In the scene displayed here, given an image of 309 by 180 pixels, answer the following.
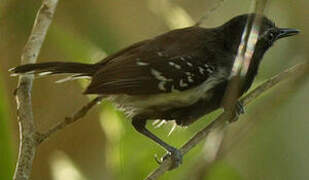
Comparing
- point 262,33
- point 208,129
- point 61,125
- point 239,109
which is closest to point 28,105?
point 61,125

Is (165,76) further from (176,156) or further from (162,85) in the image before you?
(176,156)

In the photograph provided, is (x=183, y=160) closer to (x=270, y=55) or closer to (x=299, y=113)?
(x=270, y=55)

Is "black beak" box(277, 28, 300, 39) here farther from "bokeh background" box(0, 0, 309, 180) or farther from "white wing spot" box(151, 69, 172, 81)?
"white wing spot" box(151, 69, 172, 81)

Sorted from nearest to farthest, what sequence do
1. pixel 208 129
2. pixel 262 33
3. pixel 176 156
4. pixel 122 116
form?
pixel 208 129 → pixel 122 116 → pixel 176 156 → pixel 262 33

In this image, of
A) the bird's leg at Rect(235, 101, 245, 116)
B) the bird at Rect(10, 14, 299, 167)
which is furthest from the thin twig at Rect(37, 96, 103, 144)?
the bird's leg at Rect(235, 101, 245, 116)

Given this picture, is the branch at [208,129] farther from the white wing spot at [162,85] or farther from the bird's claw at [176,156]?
the white wing spot at [162,85]

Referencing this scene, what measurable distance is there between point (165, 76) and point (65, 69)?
0.46 m

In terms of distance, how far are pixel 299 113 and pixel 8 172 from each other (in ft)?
6.82

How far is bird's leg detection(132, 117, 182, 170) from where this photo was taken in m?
2.74

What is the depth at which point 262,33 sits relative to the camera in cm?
304

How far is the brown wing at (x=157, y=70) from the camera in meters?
2.76

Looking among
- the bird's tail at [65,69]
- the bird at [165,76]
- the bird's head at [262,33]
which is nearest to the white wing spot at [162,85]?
the bird at [165,76]

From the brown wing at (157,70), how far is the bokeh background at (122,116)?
4.6 inches

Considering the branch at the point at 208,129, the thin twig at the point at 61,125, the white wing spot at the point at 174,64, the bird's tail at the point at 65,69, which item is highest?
the bird's tail at the point at 65,69
